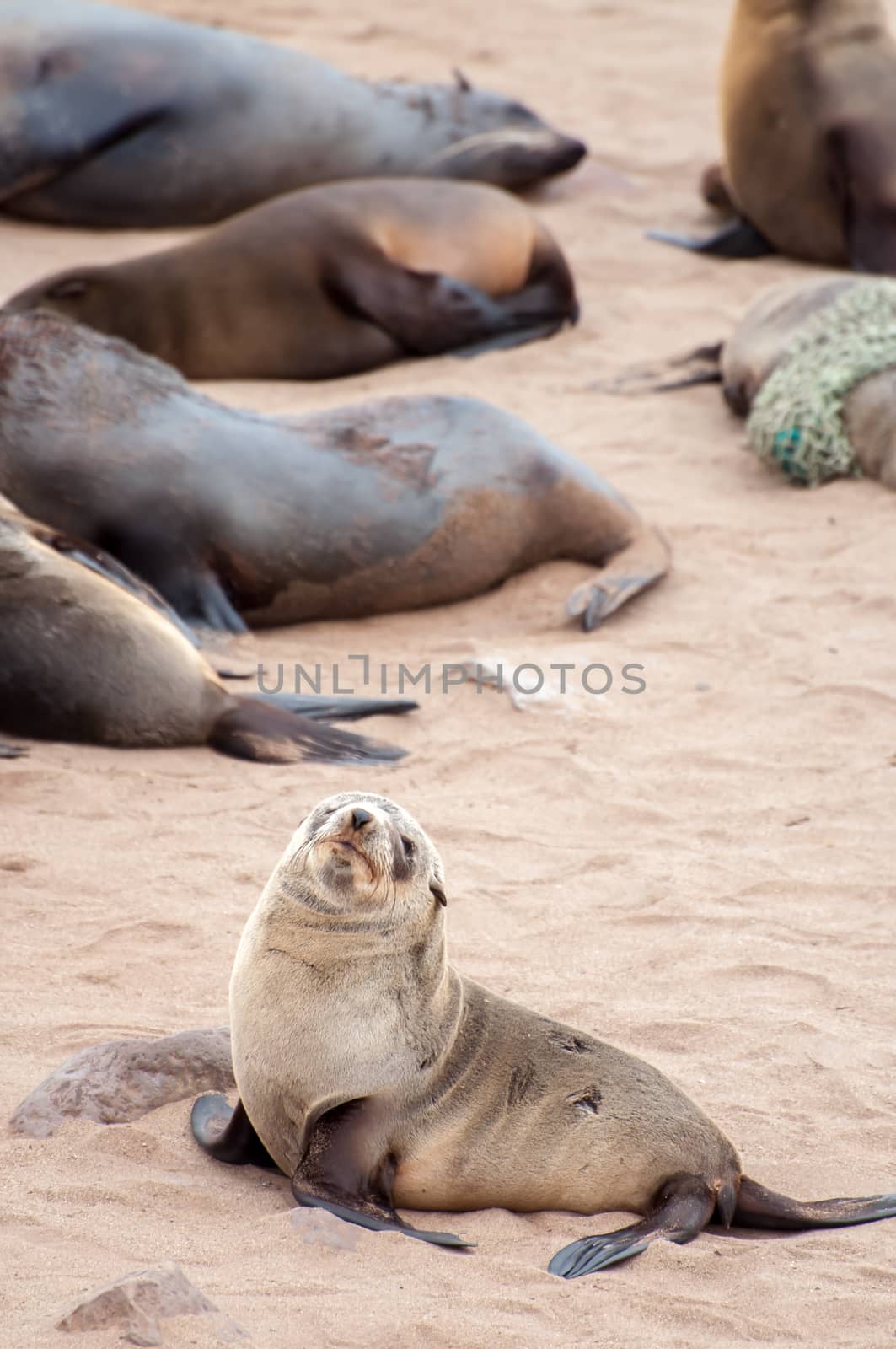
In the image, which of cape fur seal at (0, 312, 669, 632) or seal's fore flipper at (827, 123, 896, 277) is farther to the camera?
seal's fore flipper at (827, 123, 896, 277)

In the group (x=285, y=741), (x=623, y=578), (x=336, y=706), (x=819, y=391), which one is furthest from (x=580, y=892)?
(x=819, y=391)

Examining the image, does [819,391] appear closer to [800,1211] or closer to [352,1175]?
A: [800,1211]

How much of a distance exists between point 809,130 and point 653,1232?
6.59m

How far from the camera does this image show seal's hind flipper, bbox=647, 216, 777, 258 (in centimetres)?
834

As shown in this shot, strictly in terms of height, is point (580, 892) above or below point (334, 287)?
below

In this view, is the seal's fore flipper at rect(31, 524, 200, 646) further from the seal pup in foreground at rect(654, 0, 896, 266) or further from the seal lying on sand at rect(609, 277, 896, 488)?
the seal pup in foreground at rect(654, 0, 896, 266)

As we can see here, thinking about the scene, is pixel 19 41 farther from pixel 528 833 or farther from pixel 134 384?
pixel 528 833

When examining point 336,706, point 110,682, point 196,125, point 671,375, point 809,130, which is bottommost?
point 336,706

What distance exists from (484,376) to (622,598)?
1.95m

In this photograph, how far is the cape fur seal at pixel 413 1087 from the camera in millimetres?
2557

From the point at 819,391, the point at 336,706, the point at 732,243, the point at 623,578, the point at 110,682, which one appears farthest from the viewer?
the point at 732,243

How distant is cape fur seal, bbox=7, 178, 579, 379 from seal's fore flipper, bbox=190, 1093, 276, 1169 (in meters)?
4.08

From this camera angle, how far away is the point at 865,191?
7883 millimetres

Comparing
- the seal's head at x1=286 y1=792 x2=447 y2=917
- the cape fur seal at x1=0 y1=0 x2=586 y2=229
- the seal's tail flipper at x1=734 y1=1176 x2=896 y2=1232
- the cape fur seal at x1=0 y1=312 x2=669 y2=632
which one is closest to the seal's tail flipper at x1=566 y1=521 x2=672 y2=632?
the cape fur seal at x1=0 y1=312 x2=669 y2=632
